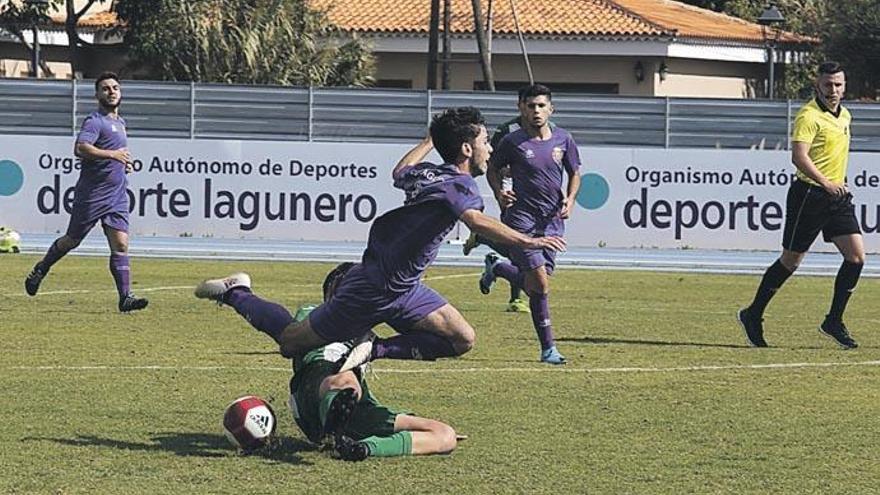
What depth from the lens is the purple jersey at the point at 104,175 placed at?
15242 mm

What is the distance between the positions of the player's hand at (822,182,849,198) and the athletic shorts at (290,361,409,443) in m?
5.50

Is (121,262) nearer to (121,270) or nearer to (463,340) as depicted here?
(121,270)

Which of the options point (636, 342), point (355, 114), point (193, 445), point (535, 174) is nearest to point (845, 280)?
point (636, 342)

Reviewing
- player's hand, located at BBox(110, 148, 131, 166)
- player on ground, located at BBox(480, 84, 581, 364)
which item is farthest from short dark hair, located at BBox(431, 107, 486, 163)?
player's hand, located at BBox(110, 148, 131, 166)

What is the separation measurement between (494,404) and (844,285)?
4.35 meters

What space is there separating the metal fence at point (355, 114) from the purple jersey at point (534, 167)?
47.5 feet

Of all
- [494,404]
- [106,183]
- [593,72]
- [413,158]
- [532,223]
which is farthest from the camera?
[593,72]

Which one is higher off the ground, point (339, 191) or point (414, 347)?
point (414, 347)

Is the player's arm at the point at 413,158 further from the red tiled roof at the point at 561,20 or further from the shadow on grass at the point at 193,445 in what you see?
the red tiled roof at the point at 561,20

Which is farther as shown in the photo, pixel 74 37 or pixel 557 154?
pixel 74 37

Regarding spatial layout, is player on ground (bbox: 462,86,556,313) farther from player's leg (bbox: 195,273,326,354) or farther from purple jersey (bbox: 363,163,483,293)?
purple jersey (bbox: 363,163,483,293)

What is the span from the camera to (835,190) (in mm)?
13039

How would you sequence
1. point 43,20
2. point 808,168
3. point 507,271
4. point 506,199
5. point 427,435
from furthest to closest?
point 43,20 → point 507,271 → point 506,199 → point 808,168 → point 427,435

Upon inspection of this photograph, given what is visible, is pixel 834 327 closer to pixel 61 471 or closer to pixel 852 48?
pixel 61 471
